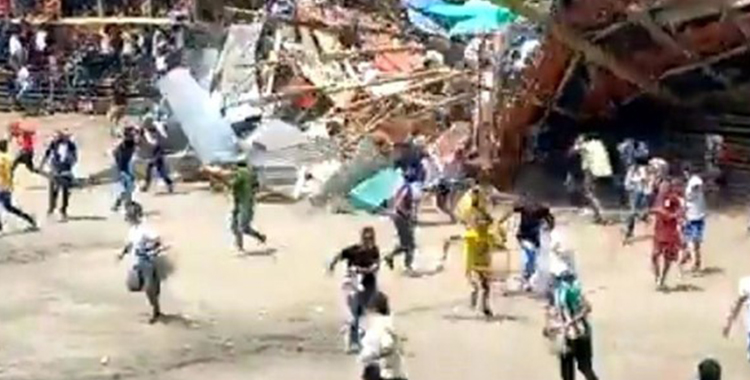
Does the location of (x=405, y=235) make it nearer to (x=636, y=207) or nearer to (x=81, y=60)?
(x=636, y=207)

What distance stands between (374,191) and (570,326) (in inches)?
386

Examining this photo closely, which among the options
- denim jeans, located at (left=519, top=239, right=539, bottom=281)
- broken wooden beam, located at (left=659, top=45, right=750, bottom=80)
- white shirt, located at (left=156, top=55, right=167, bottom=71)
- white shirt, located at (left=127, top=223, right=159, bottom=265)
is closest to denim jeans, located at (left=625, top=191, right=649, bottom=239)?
broken wooden beam, located at (left=659, top=45, right=750, bottom=80)

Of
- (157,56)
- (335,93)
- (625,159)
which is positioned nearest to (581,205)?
(625,159)

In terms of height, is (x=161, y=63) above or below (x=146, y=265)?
above

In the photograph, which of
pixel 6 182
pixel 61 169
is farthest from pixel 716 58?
pixel 6 182

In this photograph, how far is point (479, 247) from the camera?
17.8m

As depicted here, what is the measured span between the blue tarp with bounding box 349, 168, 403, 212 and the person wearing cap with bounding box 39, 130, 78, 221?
12.0 feet

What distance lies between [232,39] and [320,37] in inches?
61.1

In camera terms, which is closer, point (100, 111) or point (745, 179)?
point (745, 179)

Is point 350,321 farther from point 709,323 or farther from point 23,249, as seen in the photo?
point 23,249

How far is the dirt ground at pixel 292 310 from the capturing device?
17.0 meters

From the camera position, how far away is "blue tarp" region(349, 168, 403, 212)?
23750 mm

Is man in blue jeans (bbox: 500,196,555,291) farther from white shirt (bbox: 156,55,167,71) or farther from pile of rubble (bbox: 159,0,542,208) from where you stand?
white shirt (bbox: 156,55,167,71)

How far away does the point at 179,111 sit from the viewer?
2725 cm
